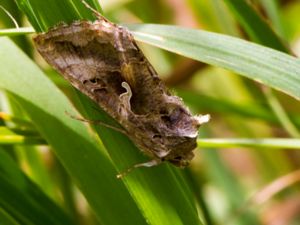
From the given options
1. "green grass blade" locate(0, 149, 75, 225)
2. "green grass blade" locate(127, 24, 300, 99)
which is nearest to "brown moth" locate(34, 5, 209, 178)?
"green grass blade" locate(127, 24, 300, 99)

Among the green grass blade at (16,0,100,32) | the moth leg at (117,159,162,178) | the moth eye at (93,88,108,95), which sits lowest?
the moth leg at (117,159,162,178)

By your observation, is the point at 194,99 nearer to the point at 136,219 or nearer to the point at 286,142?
the point at 286,142

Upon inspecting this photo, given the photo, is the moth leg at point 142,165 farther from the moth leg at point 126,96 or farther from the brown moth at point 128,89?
the moth leg at point 126,96

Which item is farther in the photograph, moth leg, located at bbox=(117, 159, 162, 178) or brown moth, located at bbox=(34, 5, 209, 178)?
brown moth, located at bbox=(34, 5, 209, 178)

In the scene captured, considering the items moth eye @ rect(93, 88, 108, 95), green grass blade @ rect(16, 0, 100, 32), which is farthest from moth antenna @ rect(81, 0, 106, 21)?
moth eye @ rect(93, 88, 108, 95)

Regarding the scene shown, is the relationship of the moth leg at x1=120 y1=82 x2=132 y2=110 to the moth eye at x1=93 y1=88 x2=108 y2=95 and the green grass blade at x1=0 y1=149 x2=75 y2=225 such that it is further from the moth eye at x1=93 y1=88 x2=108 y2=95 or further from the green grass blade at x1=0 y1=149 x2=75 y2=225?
the green grass blade at x1=0 y1=149 x2=75 y2=225

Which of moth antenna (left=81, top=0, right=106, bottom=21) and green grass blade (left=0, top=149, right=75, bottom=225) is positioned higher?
moth antenna (left=81, top=0, right=106, bottom=21)
